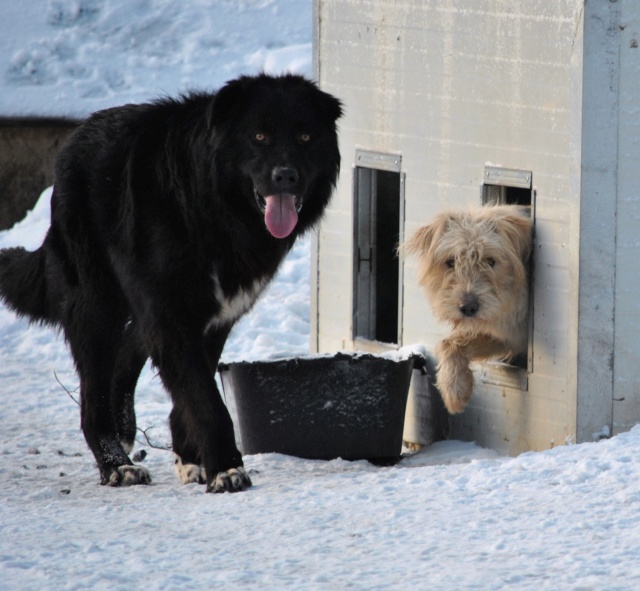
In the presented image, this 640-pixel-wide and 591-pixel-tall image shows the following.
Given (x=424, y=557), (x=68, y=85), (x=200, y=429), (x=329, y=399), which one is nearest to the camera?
(x=424, y=557)

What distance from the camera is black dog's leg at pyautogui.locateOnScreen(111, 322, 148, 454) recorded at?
244 inches

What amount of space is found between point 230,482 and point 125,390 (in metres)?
1.24

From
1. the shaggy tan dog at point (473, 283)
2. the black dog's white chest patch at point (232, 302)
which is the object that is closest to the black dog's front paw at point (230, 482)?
the black dog's white chest patch at point (232, 302)

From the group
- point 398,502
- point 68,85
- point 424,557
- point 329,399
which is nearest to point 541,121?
point 329,399

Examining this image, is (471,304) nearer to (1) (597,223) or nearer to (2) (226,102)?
(1) (597,223)

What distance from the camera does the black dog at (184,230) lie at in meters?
5.35

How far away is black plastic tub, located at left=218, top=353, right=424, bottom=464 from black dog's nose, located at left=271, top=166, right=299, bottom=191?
1.04 metres

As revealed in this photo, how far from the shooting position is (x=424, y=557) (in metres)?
3.77

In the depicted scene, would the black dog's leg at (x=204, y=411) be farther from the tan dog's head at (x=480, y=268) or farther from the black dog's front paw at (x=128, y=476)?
the tan dog's head at (x=480, y=268)

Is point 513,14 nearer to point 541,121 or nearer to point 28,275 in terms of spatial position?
point 541,121

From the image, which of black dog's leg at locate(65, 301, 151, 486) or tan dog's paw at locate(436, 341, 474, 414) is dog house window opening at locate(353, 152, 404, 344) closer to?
tan dog's paw at locate(436, 341, 474, 414)

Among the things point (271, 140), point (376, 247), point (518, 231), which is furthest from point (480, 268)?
point (376, 247)

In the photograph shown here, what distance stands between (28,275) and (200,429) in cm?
149

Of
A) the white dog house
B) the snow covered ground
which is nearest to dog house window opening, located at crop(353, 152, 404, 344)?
the white dog house
